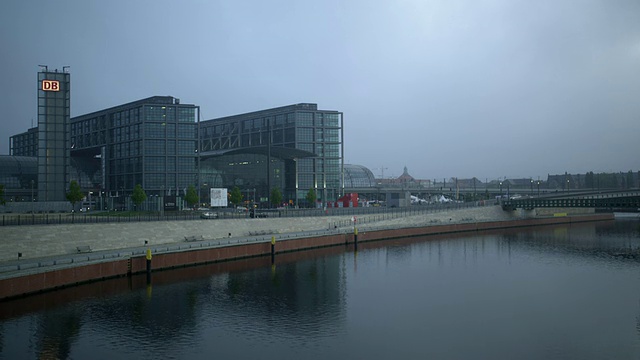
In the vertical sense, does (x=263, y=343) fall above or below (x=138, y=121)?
below

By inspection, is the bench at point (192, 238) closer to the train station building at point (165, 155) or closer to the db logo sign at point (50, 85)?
the train station building at point (165, 155)

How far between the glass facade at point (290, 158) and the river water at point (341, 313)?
2670 inches

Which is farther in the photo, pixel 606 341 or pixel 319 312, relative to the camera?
pixel 319 312

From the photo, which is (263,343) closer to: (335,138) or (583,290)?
(583,290)

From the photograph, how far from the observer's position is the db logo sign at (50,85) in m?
81.9

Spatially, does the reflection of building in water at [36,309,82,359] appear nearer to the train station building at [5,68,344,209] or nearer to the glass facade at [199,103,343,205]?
the train station building at [5,68,344,209]

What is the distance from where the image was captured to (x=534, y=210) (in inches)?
4663

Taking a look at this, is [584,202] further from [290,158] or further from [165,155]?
[165,155]

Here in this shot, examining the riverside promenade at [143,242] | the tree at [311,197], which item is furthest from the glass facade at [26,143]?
the riverside promenade at [143,242]

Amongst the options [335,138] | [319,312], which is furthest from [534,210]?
[319,312]

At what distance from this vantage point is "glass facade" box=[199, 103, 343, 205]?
124500 mm

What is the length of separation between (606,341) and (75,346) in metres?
29.8

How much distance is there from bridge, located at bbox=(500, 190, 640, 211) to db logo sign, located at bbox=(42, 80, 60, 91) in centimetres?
9005

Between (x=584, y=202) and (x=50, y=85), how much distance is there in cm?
9900
